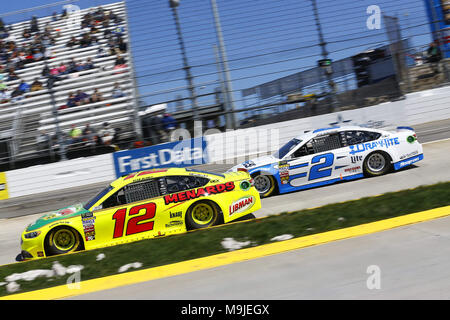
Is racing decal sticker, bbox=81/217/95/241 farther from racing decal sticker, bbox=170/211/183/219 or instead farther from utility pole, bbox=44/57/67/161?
utility pole, bbox=44/57/67/161

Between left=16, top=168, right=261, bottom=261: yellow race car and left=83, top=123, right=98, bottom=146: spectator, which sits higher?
left=83, top=123, right=98, bottom=146: spectator

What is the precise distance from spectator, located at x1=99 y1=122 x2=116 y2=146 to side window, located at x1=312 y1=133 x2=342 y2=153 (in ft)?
27.7

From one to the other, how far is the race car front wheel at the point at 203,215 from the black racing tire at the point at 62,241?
71.9 inches

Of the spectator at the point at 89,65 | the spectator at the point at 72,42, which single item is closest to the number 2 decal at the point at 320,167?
the spectator at the point at 89,65

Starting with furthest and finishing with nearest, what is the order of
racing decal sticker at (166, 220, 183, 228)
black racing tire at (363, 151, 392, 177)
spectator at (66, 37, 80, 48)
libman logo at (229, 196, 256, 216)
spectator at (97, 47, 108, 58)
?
1. spectator at (66, 37, 80, 48)
2. spectator at (97, 47, 108, 58)
3. black racing tire at (363, 151, 392, 177)
4. libman logo at (229, 196, 256, 216)
5. racing decal sticker at (166, 220, 183, 228)

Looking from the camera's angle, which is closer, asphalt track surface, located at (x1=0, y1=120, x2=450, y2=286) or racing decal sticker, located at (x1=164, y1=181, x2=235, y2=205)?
racing decal sticker, located at (x1=164, y1=181, x2=235, y2=205)

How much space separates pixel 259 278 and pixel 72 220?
382cm

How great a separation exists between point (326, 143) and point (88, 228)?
521cm

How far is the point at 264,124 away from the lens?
16.3 meters

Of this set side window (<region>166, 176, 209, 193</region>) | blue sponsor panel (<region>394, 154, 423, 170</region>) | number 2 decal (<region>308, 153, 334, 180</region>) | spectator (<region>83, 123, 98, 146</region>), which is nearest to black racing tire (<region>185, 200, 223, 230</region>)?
side window (<region>166, 176, 209, 193</region>)

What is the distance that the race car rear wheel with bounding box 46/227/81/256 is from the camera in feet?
24.6

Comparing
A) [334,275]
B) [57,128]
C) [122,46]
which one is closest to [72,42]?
[122,46]

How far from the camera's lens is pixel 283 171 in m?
9.88
